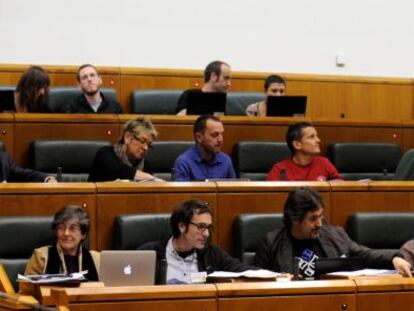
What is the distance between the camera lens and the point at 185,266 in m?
3.28

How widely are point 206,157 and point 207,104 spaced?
56cm

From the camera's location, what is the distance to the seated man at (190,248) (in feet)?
10.6

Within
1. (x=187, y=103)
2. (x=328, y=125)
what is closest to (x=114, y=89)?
(x=187, y=103)

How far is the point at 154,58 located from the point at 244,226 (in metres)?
2.57

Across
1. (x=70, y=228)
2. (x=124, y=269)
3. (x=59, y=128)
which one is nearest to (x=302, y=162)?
(x=59, y=128)

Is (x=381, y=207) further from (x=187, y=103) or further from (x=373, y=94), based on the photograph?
(x=373, y=94)

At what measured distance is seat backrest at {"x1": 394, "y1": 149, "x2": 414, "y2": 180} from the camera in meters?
4.24

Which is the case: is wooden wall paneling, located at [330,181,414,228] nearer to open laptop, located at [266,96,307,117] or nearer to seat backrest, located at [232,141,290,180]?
seat backrest, located at [232,141,290,180]

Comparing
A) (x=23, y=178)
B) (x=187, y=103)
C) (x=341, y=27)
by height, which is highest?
(x=341, y=27)

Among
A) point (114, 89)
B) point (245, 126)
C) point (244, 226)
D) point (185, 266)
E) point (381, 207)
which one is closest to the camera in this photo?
point (185, 266)

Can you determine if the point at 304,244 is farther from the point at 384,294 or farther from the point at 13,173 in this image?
the point at 13,173

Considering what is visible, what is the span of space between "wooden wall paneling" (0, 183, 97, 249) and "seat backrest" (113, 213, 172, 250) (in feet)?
0.35

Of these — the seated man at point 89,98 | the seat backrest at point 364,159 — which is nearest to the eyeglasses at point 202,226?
the seat backrest at point 364,159

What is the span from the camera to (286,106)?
4.80 metres
